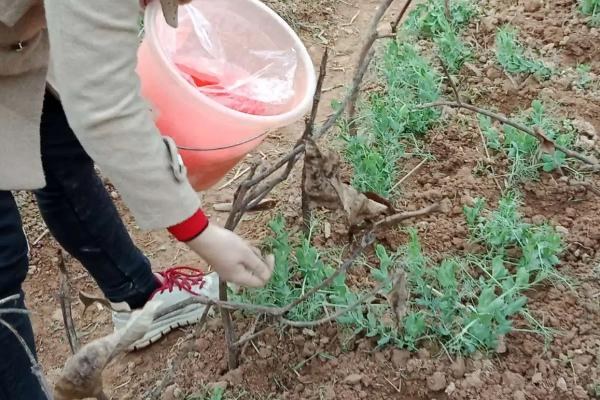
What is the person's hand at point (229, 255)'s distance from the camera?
1.28 m

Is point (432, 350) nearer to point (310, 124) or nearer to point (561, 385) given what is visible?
point (561, 385)

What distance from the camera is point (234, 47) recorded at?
171 centimetres

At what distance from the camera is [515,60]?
2293 millimetres

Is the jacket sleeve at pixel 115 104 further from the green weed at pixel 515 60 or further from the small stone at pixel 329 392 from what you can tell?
the green weed at pixel 515 60

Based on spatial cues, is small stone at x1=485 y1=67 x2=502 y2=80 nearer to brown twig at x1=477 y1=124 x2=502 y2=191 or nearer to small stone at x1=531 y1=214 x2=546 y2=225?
brown twig at x1=477 y1=124 x2=502 y2=191

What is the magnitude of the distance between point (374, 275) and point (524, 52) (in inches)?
40.8

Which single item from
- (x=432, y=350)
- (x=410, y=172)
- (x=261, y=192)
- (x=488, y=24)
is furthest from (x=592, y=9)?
(x=261, y=192)

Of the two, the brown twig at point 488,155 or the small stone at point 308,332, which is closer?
the small stone at point 308,332

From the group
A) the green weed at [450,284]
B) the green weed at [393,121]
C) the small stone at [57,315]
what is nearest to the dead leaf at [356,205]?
the green weed at [450,284]

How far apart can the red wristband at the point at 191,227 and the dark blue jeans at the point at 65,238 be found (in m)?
0.31

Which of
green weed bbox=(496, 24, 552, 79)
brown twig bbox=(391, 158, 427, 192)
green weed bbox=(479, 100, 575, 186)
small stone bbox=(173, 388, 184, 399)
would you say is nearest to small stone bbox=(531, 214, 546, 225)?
green weed bbox=(479, 100, 575, 186)

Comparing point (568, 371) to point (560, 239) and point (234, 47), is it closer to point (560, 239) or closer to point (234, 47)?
point (560, 239)

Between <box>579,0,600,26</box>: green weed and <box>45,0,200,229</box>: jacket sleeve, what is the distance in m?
1.64

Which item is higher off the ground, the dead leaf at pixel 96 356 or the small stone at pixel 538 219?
the dead leaf at pixel 96 356
